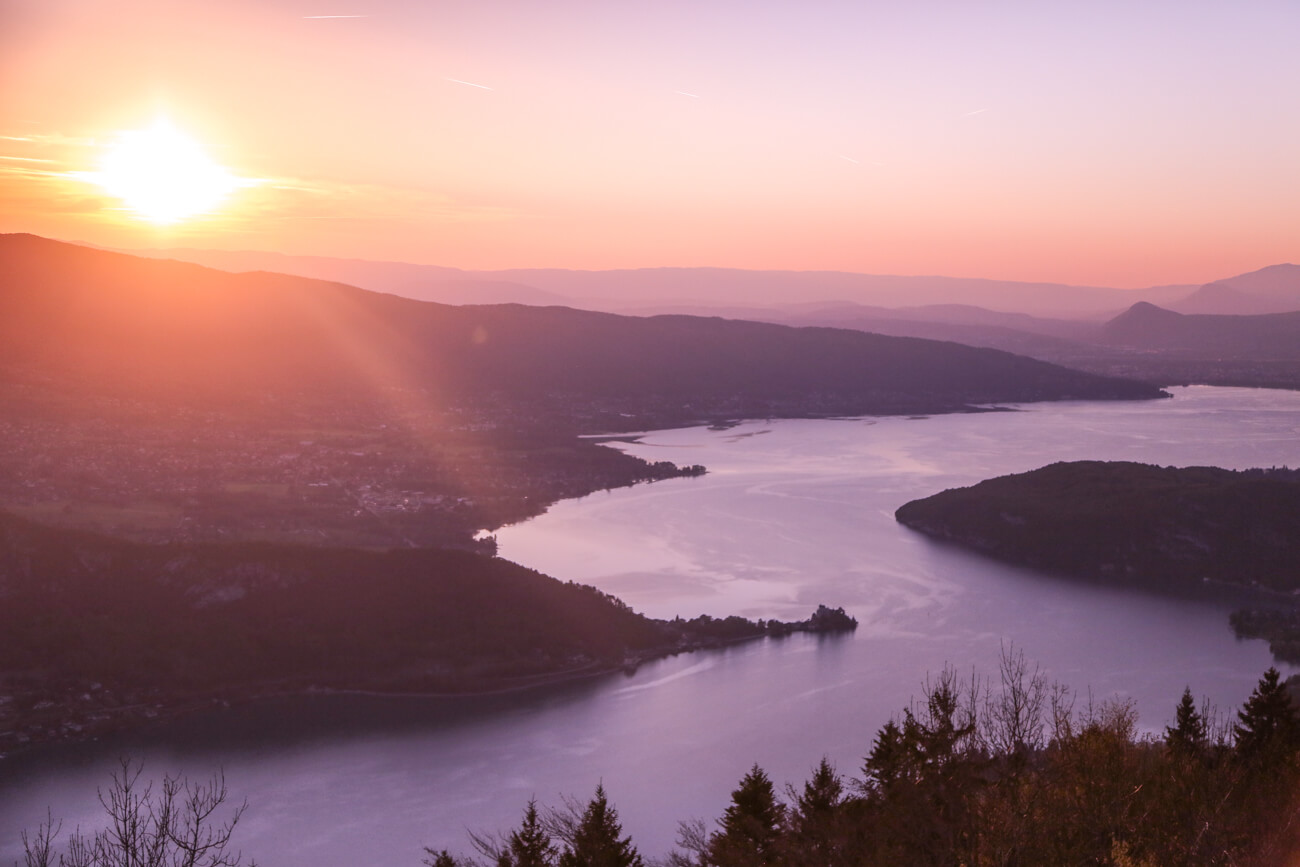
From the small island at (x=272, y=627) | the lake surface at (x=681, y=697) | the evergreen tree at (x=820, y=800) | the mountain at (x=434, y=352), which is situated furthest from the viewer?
the mountain at (x=434, y=352)

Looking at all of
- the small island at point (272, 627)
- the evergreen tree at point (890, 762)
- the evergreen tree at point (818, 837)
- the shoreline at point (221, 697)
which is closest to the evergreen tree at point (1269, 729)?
the evergreen tree at point (890, 762)

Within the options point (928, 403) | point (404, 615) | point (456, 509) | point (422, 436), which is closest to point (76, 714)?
point (404, 615)

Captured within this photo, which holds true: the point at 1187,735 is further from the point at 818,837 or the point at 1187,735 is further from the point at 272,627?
the point at 272,627

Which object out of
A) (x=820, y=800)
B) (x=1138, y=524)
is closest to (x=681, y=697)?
(x=820, y=800)

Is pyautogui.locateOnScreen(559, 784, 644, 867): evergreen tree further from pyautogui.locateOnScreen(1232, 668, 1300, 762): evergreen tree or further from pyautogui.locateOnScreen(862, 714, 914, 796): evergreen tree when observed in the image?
pyautogui.locateOnScreen(1232, 668, 1300, 762): evergreen tree

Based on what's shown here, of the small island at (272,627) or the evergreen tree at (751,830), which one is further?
the small island at (272,627)

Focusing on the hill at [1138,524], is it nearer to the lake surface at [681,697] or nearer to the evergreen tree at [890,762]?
the lake surface at [681,697]
